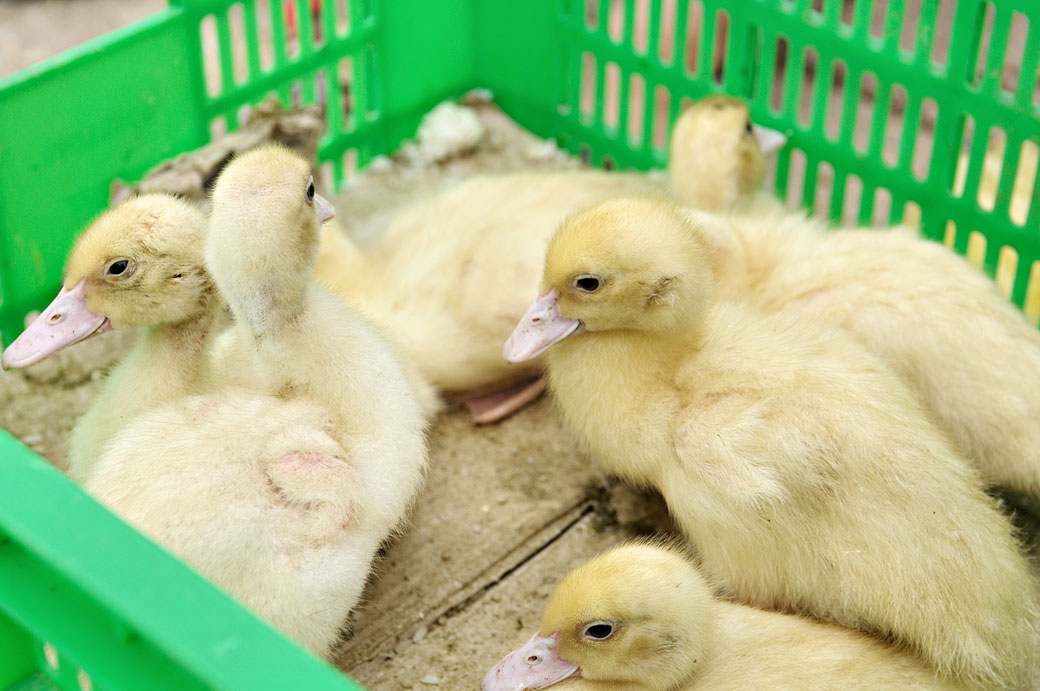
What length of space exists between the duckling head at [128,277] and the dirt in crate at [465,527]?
0.59m

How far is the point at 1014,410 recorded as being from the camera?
87.6 inches

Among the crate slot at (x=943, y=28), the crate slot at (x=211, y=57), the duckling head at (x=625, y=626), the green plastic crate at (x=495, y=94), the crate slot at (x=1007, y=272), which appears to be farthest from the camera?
the crate slot at (x=943, y=28)

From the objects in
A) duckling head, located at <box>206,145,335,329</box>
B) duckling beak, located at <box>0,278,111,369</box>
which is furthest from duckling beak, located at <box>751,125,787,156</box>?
duckling beak, located at <box>0,278,111,369</box>

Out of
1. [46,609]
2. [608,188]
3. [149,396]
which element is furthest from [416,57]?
[46,609]

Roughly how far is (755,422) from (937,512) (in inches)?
12.1

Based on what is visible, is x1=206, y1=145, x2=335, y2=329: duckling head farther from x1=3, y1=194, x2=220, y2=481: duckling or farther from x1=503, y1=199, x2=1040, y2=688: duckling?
x1=503, y1=199, x2=1040, y2=688: duckling

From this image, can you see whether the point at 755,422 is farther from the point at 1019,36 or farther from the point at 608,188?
the point at 1019,36

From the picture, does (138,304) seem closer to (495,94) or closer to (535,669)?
(535,669)

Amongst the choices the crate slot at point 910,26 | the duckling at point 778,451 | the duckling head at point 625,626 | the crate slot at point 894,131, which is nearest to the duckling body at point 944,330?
the duckling at point 778,451

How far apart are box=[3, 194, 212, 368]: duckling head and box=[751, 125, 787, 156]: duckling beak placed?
1322 millimetres

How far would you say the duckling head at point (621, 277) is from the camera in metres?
2.12

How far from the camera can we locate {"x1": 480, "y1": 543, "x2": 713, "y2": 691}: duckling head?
182 cm

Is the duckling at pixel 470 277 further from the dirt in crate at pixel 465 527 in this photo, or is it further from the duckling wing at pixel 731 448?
the duckling wing at pixel 731 448

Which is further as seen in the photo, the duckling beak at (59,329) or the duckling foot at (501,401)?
the duckling foot at (501,401)
